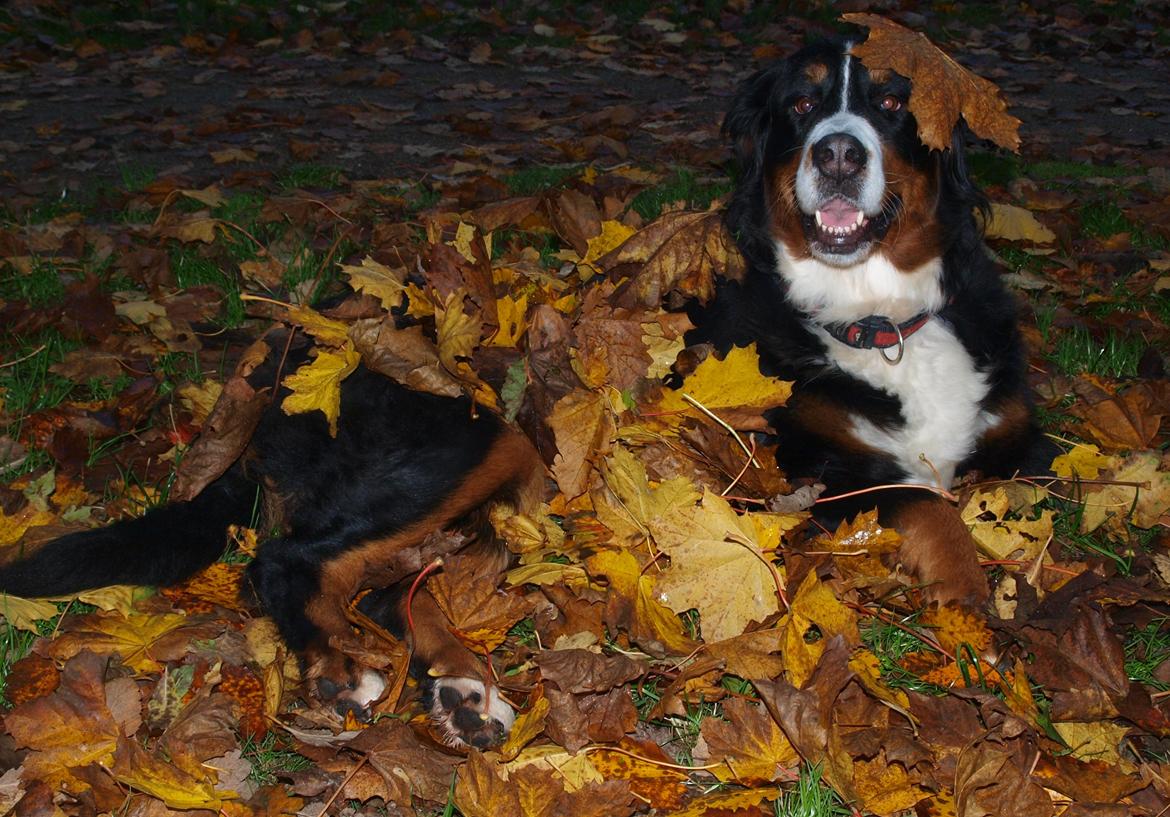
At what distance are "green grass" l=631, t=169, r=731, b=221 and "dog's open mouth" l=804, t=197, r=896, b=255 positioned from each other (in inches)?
80.0

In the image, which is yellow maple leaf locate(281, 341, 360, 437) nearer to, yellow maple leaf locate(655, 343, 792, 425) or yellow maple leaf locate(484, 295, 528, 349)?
yellow maple leaf locate(484, 295, 528, 349)

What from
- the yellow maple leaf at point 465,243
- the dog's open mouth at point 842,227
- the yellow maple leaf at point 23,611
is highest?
the dog's open mouth at point 842,227

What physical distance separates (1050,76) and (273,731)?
9580 millimetres

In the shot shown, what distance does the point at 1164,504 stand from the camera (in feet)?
11.2

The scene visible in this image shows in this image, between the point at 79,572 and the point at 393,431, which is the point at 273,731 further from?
the point at 393,431

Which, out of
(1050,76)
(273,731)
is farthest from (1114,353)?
(1050,76)

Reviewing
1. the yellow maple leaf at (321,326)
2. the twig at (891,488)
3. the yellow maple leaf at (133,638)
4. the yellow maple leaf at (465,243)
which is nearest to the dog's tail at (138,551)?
the yellow maple leaf at (133,638)

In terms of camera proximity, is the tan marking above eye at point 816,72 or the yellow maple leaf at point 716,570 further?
the tan marking above eye at point 816,72

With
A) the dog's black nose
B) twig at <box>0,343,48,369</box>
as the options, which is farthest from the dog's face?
twig at <box>0,343,48,369</box>

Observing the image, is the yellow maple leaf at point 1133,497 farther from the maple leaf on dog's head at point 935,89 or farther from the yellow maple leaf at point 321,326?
the yellow maple leaf at point 321,326

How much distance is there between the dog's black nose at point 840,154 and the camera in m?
3.63

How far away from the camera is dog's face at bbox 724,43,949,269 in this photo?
3686 millimetres

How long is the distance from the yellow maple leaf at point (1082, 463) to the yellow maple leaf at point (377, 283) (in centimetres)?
226

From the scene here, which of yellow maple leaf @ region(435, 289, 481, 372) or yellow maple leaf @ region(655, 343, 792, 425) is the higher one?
yellow maple leaf @ region(435, 289, 481, 372)
